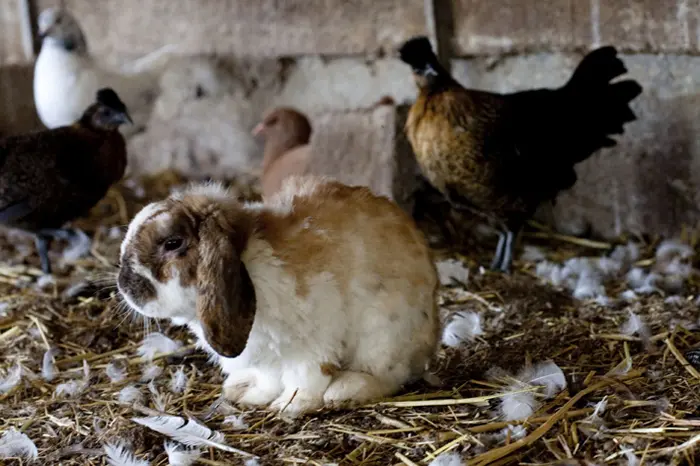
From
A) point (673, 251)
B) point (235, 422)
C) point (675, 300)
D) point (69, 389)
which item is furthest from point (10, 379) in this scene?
point (673, 251)

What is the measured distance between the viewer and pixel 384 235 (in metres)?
2.35

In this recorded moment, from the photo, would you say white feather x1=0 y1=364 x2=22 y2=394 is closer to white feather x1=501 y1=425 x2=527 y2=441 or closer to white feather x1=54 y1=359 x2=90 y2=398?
white feather x1=54 y1=359 x2=90 y2=398

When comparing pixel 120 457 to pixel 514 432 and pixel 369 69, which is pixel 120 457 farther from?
pixel 369 69

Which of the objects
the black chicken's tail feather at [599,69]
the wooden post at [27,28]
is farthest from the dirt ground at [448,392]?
the wooden post at [27,28]

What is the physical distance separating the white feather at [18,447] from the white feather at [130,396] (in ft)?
1.04

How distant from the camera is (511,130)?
11.6 ft

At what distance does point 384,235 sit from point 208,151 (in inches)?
133

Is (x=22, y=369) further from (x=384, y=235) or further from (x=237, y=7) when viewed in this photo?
(x=237, y=7)

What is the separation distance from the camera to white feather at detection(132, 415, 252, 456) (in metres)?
2.19

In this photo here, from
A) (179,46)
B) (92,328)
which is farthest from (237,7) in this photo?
(92,328)

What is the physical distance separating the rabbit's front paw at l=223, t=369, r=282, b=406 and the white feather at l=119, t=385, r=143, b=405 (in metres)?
0.28

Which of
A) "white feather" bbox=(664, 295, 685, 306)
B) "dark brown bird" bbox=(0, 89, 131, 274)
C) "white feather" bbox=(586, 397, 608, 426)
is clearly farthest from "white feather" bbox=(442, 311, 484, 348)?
"dark brown bird" bbox=(0, 89, 131, 274)

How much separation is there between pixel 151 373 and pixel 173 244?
0.79 metres

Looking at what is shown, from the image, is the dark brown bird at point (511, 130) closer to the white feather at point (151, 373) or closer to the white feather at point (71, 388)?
the white feather at point (151, 373)
